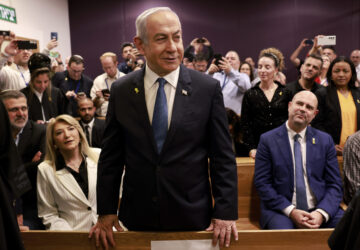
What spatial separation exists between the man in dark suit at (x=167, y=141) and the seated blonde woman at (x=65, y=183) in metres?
0.97

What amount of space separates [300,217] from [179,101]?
145 cm

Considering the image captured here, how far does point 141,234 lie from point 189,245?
0.19 metres

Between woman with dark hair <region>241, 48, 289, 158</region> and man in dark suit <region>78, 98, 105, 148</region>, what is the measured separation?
4.78ft

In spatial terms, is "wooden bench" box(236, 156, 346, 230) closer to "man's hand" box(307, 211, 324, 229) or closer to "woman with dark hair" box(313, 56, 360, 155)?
"woman with dark hair" box(313, 56, 360, 155)

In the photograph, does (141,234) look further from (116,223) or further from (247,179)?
(247,179)

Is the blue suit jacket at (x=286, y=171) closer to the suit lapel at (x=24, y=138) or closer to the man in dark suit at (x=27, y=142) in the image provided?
the man in dark suit at (x=27, y=142)

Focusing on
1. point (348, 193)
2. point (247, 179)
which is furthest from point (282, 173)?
point (348, 193)

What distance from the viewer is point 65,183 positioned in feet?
7.34

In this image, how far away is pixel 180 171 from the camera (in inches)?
49.7

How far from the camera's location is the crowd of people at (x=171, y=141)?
1259mm

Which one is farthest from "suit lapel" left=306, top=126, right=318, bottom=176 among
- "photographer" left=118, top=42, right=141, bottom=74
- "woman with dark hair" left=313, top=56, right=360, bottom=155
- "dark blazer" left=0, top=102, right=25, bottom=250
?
"photographer" left=118, top=42, right=141, bottom=74

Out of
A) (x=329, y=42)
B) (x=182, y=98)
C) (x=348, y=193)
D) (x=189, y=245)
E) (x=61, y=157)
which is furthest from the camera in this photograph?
(x=329, y=42)

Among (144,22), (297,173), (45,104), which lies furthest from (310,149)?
(45,104)

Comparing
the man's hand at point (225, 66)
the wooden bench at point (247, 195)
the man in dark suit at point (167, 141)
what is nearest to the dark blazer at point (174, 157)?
the man in dark suit at point (167, 141)
